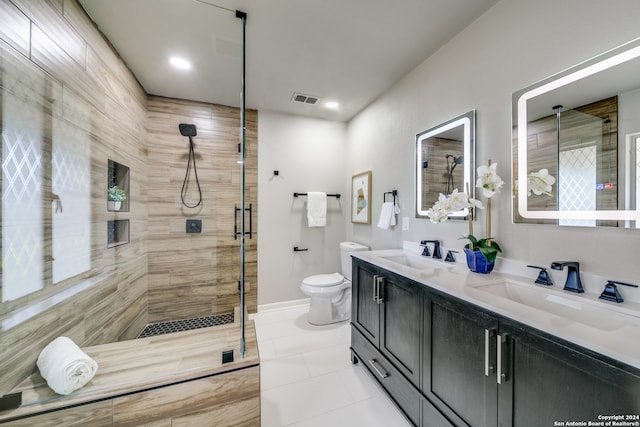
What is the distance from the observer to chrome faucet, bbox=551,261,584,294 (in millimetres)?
1038

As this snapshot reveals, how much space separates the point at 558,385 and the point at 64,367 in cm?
192

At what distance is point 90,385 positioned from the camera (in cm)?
113

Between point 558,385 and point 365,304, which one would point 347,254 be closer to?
point 365,304

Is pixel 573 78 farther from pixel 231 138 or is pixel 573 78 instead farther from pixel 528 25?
pixel 231 138

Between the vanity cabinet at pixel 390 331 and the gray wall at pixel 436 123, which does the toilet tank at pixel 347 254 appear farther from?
the vanity cabinet at pixel 390 331

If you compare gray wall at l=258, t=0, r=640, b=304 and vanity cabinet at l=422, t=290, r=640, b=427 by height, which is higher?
gray wall at l=258, t=0, r=640, b=304

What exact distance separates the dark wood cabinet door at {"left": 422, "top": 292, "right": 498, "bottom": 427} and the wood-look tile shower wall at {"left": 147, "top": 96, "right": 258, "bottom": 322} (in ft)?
6.78

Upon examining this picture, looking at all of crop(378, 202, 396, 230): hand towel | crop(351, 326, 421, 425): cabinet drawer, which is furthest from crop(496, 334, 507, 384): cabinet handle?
crop(378, 202, 396, 230): hand towel

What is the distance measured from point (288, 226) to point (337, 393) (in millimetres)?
1823

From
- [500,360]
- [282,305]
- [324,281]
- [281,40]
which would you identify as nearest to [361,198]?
[324,281]

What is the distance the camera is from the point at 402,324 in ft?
4.60

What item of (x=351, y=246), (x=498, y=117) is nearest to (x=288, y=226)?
(x=351, y=246)

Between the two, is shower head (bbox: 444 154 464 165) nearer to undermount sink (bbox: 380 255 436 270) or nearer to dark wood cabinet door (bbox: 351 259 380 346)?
undermount sink (bbox: 380 255 436 270)

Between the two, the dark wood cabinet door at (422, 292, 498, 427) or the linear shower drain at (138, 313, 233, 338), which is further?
the linear shower drain at (138, 313, 233, 338)
